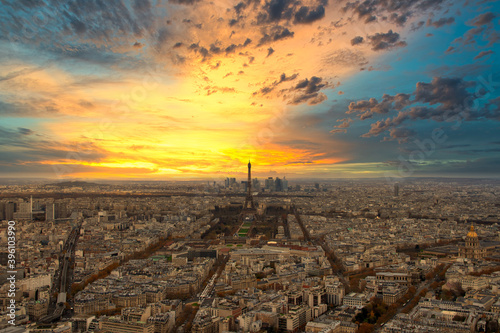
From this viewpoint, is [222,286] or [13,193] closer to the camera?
[222,286]

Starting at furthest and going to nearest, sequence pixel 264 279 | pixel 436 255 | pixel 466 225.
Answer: pixel 466 225 → pixel 436 255 → pixel 264 279

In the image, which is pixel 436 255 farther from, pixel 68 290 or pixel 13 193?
pixel 13 193

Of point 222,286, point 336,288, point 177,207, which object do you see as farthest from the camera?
point 177,207

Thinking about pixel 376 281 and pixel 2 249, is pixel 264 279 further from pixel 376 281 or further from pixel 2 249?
pixel 2 249

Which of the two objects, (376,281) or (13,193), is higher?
(13,193)

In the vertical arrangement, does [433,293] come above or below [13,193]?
below

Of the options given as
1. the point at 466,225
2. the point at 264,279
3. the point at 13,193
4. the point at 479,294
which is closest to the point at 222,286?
the point at 264,279

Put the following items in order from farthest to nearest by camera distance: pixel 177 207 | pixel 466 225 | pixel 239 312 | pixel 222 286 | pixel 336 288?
1. pixel 177 207
2. pixel 466 225
3. pixel 222 286
4. pixel 336 288
5. pixel 239 312

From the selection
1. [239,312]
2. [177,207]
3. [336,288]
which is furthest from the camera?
[177,207]

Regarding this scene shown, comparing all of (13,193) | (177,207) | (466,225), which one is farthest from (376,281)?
(13,193)
